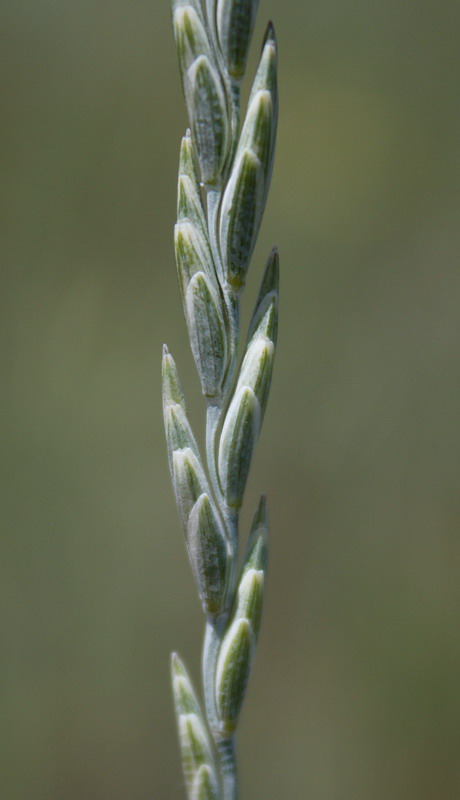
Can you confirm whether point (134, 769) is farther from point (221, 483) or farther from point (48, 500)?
point (221, 483)

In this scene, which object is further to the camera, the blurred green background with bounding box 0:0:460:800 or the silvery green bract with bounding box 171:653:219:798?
the blurred green background with bounding box 0:0:460:800

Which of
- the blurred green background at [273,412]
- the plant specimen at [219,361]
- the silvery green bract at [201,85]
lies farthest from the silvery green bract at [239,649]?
the blurred green background at [273,412]

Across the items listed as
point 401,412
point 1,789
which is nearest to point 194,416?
point 401,412

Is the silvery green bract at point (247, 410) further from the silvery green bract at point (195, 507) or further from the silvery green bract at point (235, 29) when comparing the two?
the silvery green bract at point (235, 29)

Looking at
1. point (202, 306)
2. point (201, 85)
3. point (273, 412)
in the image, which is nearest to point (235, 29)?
point (201, 85)

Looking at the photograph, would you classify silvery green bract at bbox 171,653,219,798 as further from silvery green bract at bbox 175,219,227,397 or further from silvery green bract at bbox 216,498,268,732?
silvery green bract at bbox 175,219,227,397

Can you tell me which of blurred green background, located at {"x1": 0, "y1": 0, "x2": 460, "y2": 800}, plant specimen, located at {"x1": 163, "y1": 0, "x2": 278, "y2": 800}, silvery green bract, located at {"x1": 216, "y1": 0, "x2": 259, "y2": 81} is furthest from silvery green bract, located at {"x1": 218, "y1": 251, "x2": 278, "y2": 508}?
blurred green background, located at {"x1": 0, "y1": 0, "x2": 460, "y2": 800}

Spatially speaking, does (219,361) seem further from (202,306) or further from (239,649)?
(239,649)
